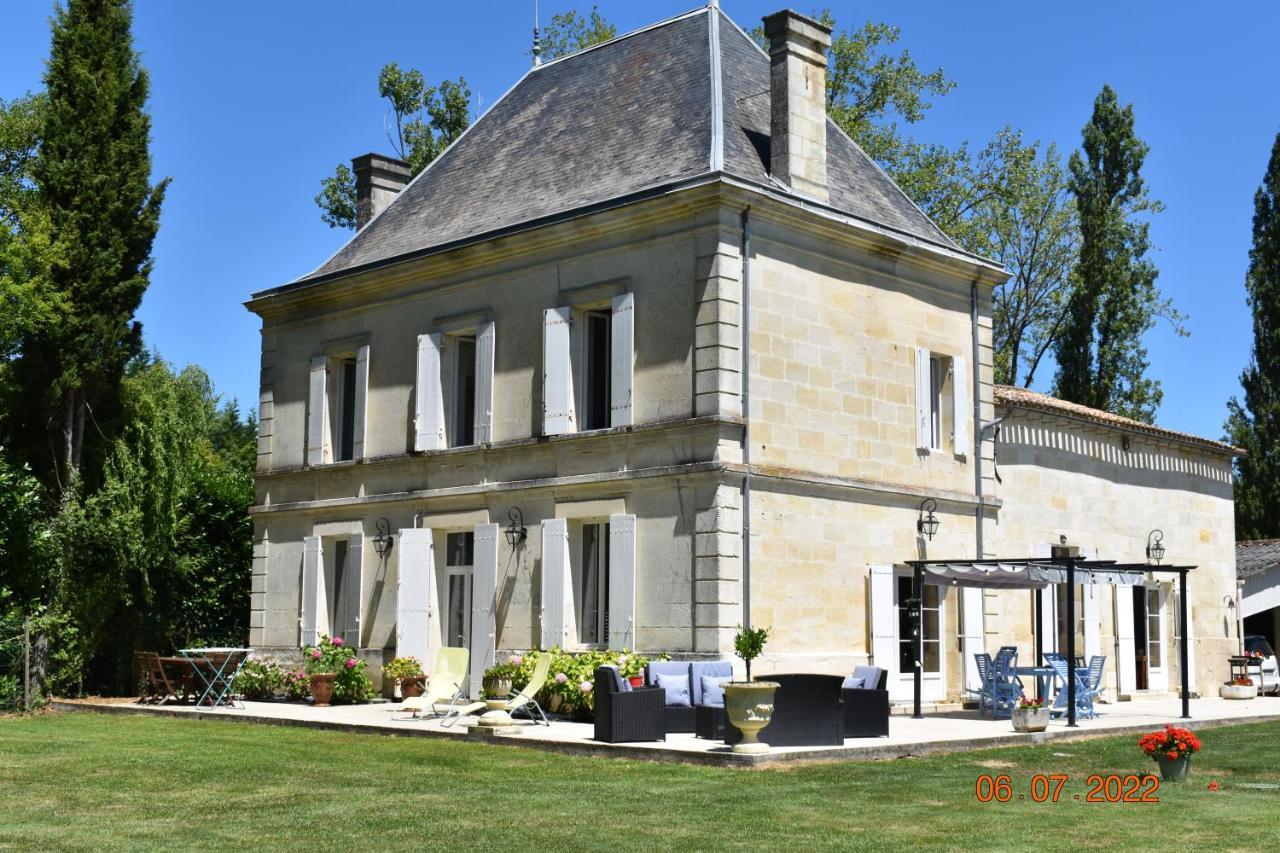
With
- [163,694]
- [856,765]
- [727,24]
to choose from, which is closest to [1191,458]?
[727,24]

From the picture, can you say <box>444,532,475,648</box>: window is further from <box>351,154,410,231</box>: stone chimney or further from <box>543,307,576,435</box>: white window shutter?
<box>351,154,410,231</box>: stone chimney

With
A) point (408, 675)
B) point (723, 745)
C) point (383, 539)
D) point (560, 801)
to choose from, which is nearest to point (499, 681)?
point (408, 675)

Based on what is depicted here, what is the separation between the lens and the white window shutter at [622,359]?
52.1ft

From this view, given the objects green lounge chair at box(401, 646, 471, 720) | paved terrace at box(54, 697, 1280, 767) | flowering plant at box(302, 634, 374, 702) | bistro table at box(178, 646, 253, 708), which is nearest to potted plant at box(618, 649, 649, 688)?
paved terrace at box(54, 697, 1280, 767)

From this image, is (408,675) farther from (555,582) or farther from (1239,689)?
(1239,689)

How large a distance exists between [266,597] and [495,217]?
6.49m

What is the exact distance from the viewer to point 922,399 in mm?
17562

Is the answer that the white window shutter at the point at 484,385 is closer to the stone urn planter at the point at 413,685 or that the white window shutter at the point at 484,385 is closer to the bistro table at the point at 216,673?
the stone urn planter at the point at 413,685

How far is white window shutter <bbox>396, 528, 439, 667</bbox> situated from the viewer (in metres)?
17.9

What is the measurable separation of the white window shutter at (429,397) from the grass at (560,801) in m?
5.52

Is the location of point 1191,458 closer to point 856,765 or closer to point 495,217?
point 495,217

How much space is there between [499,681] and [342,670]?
119 inches

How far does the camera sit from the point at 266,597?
20.4 m

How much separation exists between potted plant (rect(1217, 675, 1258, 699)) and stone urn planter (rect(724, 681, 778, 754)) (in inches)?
498
